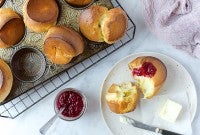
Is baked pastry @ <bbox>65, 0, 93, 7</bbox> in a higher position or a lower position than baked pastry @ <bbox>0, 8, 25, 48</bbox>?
higher

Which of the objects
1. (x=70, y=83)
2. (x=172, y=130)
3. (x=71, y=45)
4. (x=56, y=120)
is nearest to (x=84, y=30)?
(x=71, y=45)

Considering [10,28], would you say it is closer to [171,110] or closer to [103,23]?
[103,23]

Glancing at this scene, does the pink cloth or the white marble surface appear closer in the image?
the pink cloth

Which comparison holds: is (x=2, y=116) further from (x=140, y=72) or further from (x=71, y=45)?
(x=140, y=72)

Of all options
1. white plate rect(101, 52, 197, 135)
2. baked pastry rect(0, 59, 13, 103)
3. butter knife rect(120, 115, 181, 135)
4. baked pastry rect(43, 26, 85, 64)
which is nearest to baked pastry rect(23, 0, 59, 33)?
baked pastry rect(43, 26, 85, 64)

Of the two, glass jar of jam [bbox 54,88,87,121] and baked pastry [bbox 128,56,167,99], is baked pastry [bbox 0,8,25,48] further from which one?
baked pastry [bbox 128,56,167,99]

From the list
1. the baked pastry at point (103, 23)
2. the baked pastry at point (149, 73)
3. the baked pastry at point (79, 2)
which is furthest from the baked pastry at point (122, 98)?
the baked pastry at point (79, 2)
